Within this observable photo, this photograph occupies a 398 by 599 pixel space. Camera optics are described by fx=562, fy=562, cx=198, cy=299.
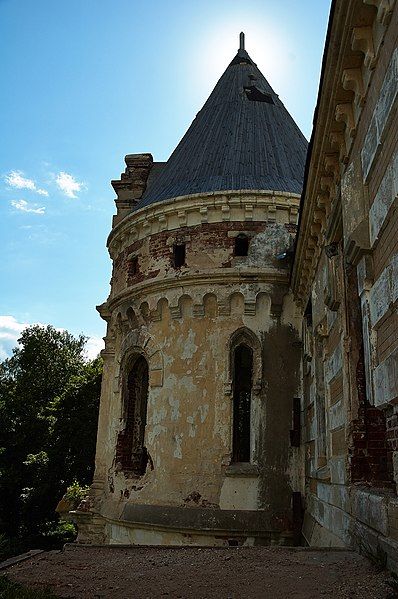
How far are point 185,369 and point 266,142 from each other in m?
6.59

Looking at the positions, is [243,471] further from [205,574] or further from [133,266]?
[205,574]

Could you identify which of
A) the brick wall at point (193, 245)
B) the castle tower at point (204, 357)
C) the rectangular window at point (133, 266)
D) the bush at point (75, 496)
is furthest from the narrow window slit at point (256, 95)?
the bush at point (75, 496)

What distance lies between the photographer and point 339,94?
5840mm

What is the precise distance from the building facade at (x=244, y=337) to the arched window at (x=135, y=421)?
3 centimetres

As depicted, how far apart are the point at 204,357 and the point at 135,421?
107 inches

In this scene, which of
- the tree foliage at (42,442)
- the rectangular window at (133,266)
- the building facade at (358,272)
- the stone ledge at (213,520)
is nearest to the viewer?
the building facade at (358,272)

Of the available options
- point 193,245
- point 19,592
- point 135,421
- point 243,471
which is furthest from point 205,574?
point 135,421

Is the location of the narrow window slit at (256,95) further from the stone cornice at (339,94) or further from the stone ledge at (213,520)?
the stone ledge at (213,520)

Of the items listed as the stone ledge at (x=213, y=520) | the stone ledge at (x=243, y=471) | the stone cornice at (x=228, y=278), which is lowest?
the stone ledge at (x=213, y=520)

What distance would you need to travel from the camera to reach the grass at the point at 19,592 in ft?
11.4

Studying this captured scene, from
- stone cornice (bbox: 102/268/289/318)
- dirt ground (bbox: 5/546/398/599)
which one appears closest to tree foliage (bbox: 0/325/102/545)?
stone cornice (bbox: 102/268/289/318)

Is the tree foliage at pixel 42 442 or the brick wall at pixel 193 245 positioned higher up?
the brick wall at pixel 193 245

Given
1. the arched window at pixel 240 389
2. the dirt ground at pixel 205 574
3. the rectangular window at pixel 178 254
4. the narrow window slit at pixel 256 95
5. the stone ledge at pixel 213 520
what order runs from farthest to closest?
1. the narrow window slit at pixel 256 95
2. the rectangular window at pixel 178 254
3. the arched window at pixel 240 389
4. the stone ledge at pixel 213 520
5. the dirt ground at pixel 205 574

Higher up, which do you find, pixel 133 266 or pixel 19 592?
pixel 133 266
